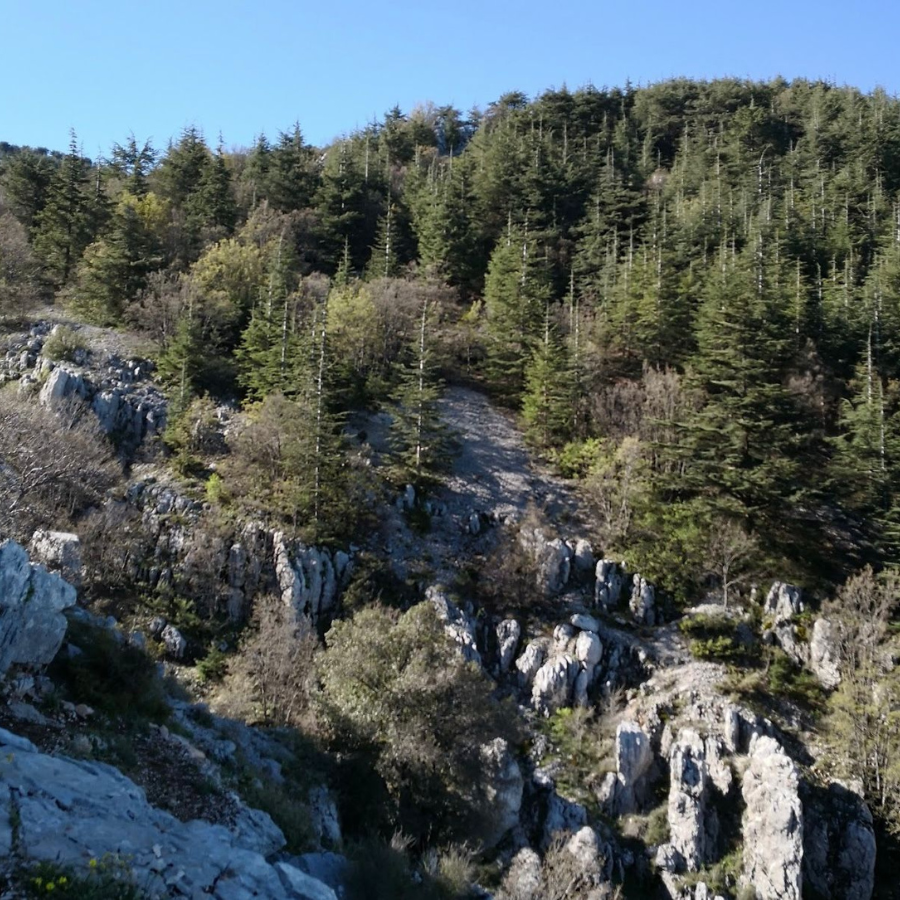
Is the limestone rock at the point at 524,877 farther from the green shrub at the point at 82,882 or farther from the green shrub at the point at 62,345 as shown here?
the green shrub at the point at 62,345

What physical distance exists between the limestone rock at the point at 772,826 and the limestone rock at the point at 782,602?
6.89 meters

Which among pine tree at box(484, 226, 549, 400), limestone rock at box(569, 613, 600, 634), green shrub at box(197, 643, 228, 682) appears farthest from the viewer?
pine tree at box(484, 226, 549, 400)

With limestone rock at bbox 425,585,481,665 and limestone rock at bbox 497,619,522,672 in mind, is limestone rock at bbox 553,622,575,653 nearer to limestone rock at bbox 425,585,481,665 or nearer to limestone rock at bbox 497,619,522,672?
limestone rock at bbox 497,619,522,672

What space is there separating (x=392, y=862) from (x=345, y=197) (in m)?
51.5

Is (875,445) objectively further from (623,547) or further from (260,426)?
(260,426)

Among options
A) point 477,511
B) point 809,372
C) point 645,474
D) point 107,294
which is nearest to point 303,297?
point 107,294

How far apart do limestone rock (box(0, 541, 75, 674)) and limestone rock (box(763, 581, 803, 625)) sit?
25789 mm

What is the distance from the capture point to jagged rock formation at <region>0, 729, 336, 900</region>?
26.9ft

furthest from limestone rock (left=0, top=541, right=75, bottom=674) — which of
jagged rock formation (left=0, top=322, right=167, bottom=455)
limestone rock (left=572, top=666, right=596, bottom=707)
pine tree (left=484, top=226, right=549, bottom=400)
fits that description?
pine tree (left=484, top=226, right=549, bottom=400)

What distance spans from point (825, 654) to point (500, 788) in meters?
14.6

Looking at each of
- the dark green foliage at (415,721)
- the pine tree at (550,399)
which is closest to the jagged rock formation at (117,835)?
the dark green foliage at (415,721)

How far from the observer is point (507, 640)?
28.4m

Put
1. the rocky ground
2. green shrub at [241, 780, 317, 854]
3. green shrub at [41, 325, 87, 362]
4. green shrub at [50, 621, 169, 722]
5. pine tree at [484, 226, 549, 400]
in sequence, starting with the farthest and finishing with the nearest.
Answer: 1. pine tree at [484, 226, 549, 400]
2. green shrub at [41, 325, 87, 362]
3. green shrub at [50, 621, 169, 722]
4. green shrub at [241, 780, 317, 854]
5. the rocky ground

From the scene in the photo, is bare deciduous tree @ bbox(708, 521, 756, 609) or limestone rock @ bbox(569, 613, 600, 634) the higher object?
bare deciduous tree @ bbox(708, 521, 756, 609)
